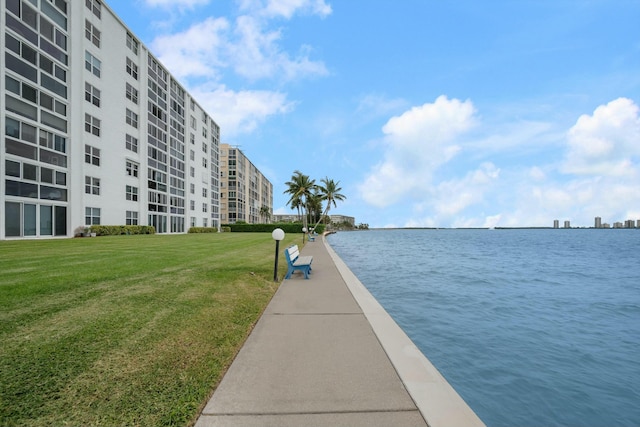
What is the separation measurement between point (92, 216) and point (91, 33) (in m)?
16.3

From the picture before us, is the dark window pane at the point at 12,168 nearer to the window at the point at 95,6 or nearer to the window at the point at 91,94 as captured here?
the window at the point at 91,94

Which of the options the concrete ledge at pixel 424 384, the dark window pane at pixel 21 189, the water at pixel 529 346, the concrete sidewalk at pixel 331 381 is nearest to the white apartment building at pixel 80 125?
the dark window pane at pixel 21 189

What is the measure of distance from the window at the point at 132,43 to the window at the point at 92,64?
6117 millimetres

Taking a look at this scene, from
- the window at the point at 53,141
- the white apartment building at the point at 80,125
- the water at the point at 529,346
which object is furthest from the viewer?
the window at the point at 53,141

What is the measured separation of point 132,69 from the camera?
33906mm

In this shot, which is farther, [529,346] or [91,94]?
[91,94]

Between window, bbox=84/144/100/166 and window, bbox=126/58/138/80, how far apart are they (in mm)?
10621

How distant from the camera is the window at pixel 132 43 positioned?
33.2m

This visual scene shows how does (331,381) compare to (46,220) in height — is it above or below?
below

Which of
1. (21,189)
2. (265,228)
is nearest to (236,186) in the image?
(265,228)

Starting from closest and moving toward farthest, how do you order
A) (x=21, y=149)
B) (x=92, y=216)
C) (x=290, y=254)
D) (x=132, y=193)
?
1. (x=290, y=254)
2. (x=21, y=149)
3. (x=92, y=216)
4. (x=132, y=193)

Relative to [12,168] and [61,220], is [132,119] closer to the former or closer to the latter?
[61,220]

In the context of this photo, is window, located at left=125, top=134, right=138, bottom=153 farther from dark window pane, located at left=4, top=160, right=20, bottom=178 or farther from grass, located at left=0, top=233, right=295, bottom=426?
grass, located at left=0, top=233, right=295, bottom=426

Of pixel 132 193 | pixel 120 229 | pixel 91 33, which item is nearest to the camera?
pixel 91 33
